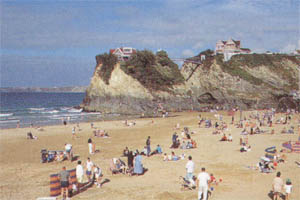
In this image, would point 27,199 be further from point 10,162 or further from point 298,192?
point 298,192

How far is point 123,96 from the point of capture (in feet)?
168

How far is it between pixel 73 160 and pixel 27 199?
6518 millimetres

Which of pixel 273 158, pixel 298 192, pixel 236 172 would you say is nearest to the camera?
pixel 298 192

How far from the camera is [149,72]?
54750mm

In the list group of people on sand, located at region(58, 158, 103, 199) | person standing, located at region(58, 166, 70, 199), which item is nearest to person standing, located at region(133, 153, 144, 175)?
group of people on sand, located at region(58, 158, 103, 199)

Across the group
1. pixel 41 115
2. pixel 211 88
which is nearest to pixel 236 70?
pixel 211 88

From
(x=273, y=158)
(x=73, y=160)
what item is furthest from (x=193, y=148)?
(x=73, y=160)

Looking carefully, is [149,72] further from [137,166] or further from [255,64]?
[137,166]

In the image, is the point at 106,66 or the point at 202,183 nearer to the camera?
the point at 202,183

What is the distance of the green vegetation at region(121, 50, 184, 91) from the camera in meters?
53.6

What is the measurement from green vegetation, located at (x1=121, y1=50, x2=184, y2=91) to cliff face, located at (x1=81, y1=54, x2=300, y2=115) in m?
0.76

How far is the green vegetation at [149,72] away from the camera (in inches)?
2111

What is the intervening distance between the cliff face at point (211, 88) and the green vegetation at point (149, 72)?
76 cm

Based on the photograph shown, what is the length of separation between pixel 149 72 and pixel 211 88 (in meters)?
14.1
